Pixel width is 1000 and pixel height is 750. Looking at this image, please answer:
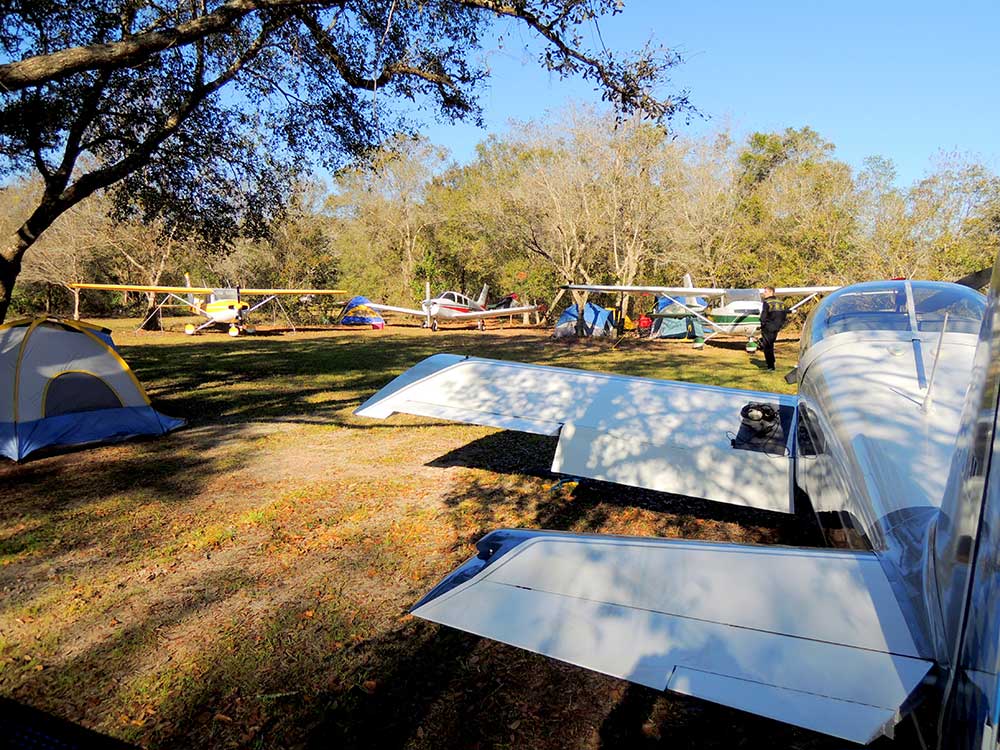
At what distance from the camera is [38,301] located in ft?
115

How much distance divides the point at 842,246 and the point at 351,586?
27.3 meters

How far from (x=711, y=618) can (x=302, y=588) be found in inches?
134

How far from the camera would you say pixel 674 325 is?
23.4 m

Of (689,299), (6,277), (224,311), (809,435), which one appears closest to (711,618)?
(809,435)

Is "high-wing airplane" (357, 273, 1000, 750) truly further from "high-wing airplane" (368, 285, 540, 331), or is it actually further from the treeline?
"high-wing airplane" (368, 285, 540, 331)

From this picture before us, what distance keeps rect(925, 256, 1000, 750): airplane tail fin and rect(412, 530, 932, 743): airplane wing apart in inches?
4.2

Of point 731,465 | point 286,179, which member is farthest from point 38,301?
point 731,465

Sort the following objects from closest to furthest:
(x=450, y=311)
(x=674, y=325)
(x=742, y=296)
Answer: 1. (x=742, y=296)
2. (x=674, y=325)
3. (x=450, y=311)

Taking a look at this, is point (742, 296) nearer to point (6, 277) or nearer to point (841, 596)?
point (6, 277)

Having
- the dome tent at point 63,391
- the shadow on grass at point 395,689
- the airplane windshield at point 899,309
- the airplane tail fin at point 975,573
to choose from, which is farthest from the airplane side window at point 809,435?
the dome tent at point 63,391

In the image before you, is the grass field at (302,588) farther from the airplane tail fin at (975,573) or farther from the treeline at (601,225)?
the treeline at (601,225)

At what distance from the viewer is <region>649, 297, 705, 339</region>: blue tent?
23.0m

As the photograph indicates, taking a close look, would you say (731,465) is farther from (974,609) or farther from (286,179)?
(286,179)

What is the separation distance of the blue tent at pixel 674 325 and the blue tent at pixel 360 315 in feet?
47.1
